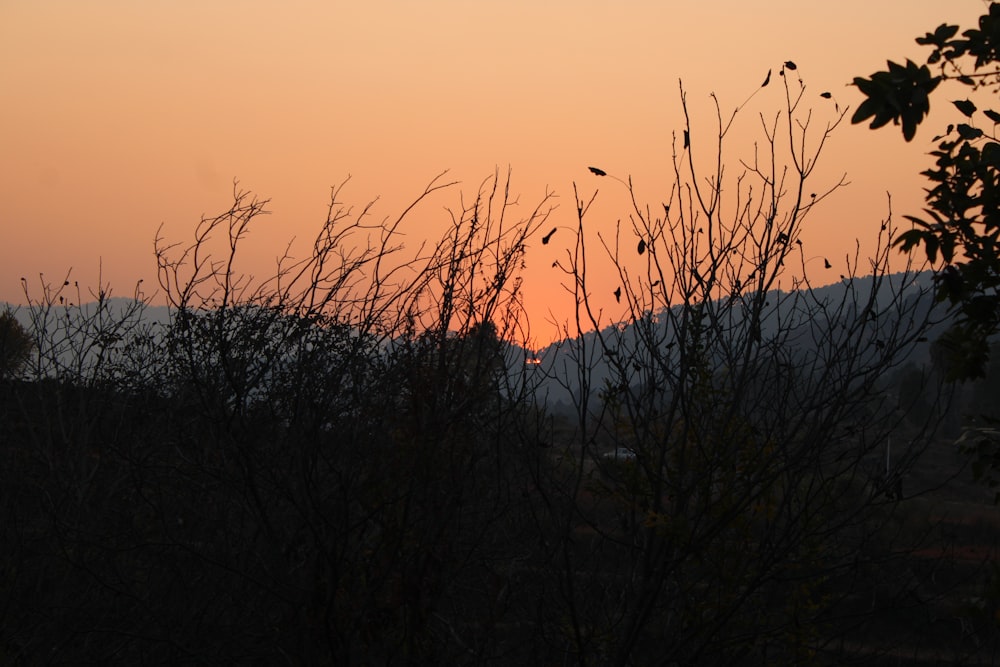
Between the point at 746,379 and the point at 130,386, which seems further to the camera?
the point at 130,386

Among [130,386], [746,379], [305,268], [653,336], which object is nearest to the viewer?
[746,379]

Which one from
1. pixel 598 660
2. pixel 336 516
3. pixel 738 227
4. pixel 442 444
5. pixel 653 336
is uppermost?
pixel 738 227

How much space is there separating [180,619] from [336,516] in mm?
2313

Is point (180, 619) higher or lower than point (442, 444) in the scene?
lower

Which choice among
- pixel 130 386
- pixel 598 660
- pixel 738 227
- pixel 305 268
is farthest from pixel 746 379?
pixel 130 386

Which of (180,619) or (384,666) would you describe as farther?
(180,619)

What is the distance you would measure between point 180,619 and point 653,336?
409cm

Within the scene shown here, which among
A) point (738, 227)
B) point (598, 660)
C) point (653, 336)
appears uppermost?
point (738, 227)

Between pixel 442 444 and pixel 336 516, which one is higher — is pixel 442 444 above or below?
above

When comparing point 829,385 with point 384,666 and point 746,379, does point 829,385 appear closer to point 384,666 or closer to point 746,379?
point 746,379

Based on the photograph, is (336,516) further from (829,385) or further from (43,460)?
(43,460)

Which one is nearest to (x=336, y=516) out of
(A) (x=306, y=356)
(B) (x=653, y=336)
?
(A) (x=306, y=356)

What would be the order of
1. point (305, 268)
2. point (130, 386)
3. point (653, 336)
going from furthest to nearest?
1. point (130, 386)
2. point (305, 268)
3. point (653, 336)

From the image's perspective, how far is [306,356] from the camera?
6.14 metres
